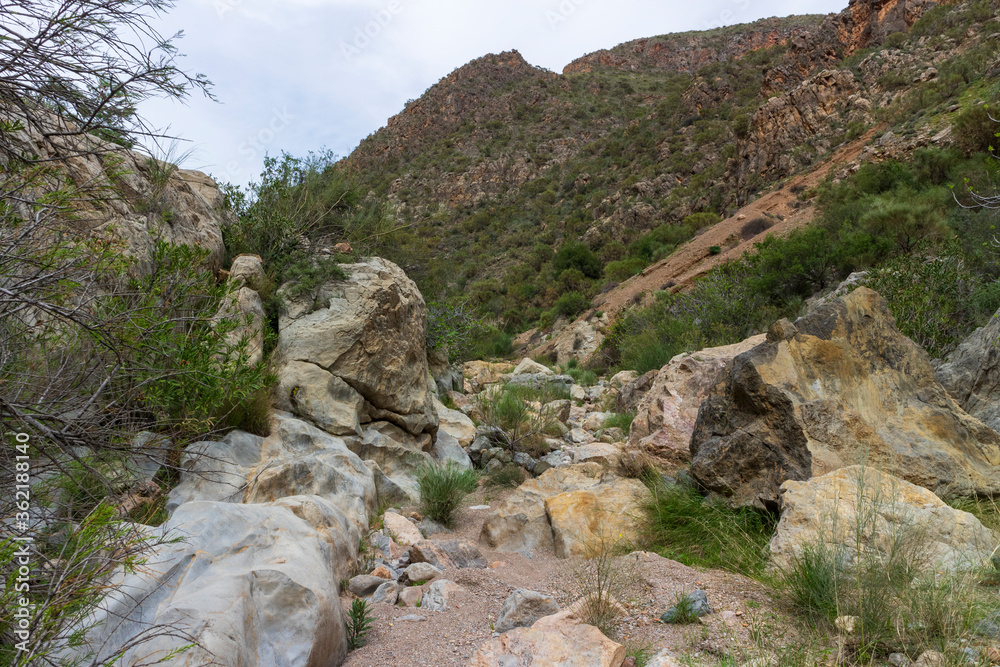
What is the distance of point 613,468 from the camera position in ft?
18.9

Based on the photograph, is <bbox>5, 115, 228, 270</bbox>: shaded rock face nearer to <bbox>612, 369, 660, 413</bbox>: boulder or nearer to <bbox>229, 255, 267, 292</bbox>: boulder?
<bbox>229, 255, 267, 292</bbox>: boulder

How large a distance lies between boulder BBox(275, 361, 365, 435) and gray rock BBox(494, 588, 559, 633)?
3448mm

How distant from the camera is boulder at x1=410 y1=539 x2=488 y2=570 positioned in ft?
12.1

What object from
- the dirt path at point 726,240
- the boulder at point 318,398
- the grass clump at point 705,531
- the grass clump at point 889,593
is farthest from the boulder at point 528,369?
the grass clump at point 889,593

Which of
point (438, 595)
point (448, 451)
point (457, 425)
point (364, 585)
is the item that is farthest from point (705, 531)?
point (457, 425)

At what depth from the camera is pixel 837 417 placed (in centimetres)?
405

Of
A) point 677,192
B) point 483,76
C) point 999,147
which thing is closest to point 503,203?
point 677,192

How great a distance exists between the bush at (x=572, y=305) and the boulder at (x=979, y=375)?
16596 millimetres

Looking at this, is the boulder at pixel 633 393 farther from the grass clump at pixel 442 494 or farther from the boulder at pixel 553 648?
the boulder at pixel 553 648

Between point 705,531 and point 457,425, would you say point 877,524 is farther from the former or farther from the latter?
point 457,425

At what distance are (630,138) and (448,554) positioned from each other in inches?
1616

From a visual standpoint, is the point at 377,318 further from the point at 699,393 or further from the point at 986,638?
the point at 986,638

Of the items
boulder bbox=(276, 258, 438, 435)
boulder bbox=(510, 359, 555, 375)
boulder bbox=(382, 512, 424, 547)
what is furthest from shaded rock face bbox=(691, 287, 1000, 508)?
boulder bbox=(510, 359, 555, 375)

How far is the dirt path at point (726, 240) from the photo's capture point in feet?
58.6
